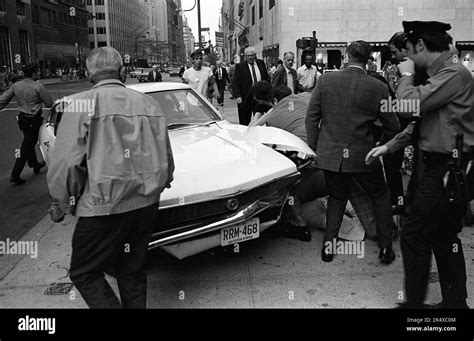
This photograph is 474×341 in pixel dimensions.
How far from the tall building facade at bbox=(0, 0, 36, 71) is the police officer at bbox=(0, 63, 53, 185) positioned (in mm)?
50622

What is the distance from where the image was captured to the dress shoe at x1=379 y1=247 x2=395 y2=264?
4.27 m

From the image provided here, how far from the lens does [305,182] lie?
512 centimetres

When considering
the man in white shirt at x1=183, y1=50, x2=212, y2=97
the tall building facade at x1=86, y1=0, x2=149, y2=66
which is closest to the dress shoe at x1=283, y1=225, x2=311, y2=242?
the man in white shirt at x1=183, y1=50, x2=212, y2=97

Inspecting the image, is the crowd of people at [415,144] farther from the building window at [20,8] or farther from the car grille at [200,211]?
the building window at [20,8]

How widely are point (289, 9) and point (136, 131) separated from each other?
1056 inches

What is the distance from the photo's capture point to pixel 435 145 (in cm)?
299

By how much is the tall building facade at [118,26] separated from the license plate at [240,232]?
337 ft

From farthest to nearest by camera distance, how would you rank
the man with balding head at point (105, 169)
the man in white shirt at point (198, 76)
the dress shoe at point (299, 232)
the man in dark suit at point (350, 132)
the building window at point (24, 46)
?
the building window at point (24, 46), the man in white shirt at point (198, 76), the dress shoe at point (299, 232), the man in dark suit at point (350, 132), the man with balding head at point (105, 169)

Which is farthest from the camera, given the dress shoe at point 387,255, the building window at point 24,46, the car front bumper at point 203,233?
the building window at point 24,46

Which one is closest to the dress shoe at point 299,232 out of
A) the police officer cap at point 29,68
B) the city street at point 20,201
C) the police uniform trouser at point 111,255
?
the police uniform trouser at point 111,255

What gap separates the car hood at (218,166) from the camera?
3689mm

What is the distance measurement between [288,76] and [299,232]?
5.18 meters

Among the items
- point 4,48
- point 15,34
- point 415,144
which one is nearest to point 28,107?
point 415,144
